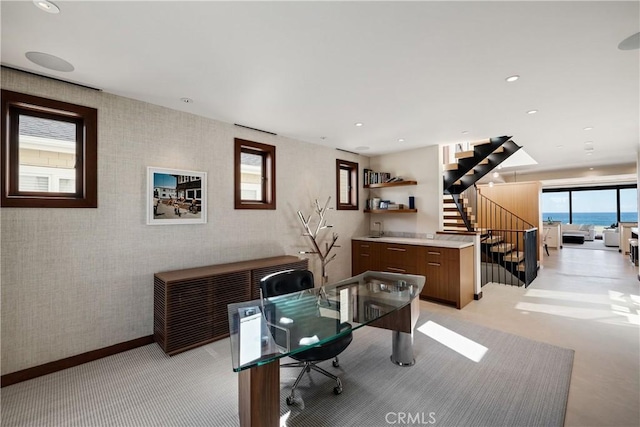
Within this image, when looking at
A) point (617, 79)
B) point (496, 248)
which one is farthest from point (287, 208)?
point (496, 248)

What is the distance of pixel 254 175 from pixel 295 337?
2.94 metres

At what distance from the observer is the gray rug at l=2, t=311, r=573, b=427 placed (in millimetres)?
1916

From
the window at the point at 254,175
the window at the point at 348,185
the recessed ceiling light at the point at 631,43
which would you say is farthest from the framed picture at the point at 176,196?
the recessed ceiling light at the point at 631,43

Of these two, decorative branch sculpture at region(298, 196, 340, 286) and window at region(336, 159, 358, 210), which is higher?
window at region(336, 159, 358, 210)

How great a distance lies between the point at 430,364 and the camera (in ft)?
8.46

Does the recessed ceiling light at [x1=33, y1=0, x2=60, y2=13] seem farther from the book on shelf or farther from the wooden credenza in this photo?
the book on shelf

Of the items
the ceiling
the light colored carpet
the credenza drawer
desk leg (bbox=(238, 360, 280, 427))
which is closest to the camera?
desk leg (bbox=(238, 360, 280, 427))

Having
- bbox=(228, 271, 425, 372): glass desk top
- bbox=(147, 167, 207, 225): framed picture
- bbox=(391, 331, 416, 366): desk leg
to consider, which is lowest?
bbox=(391, 331, 416, 366): desk leg

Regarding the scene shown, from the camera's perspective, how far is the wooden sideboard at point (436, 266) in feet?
13.3

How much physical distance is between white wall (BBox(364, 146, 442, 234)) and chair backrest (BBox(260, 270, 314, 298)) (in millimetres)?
3055

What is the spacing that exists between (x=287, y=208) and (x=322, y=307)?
2.44 metres

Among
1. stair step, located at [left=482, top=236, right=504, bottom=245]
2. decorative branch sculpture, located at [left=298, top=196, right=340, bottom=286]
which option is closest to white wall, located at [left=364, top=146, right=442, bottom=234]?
decorative branch sculpture, located at [left=298, top=196, right=340, bottom=286]

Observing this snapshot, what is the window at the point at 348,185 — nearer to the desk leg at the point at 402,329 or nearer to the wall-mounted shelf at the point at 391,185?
the wall-mounted shelf at the point at 391,185

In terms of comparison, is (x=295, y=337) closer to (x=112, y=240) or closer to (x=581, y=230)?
(x=112, y=240)
